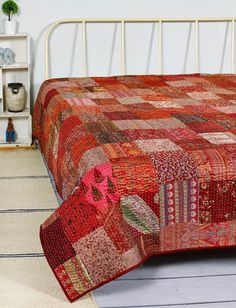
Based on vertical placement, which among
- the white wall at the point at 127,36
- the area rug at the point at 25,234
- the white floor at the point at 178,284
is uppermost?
the white wall at the point at 127,36

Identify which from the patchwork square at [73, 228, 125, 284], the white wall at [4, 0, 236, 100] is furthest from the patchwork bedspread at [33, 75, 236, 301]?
the white wall at [4, 0, 236, 100]

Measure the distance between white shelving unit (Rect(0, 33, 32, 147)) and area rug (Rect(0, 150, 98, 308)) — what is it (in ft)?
0.68

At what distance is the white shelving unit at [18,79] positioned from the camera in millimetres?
4645

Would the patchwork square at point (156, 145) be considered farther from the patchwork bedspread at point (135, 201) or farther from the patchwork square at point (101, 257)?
the patchwork square at point (101, 257)

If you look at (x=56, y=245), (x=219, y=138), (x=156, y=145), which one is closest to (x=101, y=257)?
(x=56, y=245)

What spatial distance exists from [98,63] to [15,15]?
23.8 inches

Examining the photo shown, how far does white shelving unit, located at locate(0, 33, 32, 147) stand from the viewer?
4645mm

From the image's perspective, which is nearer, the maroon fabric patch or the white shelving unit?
the maroon fabric patch

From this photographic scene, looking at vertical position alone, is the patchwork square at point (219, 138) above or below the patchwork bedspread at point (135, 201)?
above

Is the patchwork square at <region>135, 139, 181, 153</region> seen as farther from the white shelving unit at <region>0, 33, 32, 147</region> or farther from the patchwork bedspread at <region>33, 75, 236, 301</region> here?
the white shelving unit at <region>0, 33, 32, 147</region>

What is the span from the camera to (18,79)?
4.84 metres

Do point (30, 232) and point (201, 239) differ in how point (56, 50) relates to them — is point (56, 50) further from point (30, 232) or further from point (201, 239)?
point (201, 239)

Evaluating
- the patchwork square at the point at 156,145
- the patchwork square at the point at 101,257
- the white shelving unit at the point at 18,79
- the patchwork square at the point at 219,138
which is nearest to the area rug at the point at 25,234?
the patchwork square at the point at 101,257

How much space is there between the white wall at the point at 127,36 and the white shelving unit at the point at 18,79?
7 centimetres
